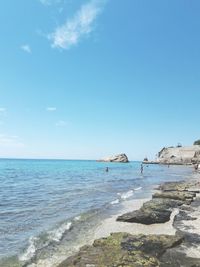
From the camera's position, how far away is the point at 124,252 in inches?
451

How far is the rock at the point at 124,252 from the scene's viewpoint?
411 inches

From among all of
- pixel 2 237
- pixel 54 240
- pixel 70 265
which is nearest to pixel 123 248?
pixel 70 265

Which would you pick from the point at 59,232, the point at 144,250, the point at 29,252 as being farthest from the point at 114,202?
the point at 144,250

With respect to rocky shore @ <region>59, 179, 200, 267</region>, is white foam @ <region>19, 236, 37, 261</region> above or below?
below

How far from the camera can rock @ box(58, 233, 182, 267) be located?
34.2ft

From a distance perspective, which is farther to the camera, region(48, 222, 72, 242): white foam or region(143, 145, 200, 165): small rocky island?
region(143, 145, 200, 165): small rocky island

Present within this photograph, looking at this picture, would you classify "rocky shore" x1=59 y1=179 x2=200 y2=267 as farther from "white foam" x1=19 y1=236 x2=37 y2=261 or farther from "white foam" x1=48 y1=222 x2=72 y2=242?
"white foam" x1=48 y1=222 x2=72 y2=242

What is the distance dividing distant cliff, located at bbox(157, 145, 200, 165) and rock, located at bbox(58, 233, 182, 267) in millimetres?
145794

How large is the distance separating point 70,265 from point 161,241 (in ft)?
15.0

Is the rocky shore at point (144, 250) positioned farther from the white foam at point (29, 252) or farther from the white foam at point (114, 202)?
the white foam at point (114, 202)

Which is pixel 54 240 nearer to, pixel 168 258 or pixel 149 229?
pixel 149 229

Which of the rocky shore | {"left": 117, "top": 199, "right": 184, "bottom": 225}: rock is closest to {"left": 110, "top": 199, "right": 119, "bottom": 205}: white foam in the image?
{"left": 117, "top": 199, "right": 184, "bottom": 225}: rock

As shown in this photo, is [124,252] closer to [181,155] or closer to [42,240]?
[42,240]

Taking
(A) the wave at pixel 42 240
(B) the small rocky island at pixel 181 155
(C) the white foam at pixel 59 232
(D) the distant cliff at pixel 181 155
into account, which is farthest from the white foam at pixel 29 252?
(D) the distant cliff at pixel 181 155
